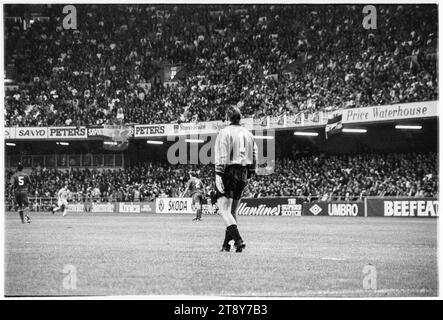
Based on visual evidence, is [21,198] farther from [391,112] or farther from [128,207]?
[128,207]

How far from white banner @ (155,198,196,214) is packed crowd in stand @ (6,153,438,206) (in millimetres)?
899

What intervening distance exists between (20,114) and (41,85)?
8.02 ft

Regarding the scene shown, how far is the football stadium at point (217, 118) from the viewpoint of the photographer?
30969 millimetres

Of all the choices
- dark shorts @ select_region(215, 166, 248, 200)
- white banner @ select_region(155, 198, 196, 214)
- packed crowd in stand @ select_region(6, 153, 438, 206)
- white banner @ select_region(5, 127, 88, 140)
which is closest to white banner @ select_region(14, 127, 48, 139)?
white banner @ select_region(5, 127, 88, 140)

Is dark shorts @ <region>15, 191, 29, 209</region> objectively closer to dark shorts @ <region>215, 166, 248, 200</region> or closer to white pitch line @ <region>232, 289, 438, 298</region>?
dark shorts @ <region>215, 166, 248, 200</region>

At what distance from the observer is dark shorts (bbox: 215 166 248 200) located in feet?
33.5

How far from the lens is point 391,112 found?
3597 cm

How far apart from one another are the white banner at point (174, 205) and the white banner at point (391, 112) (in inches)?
365

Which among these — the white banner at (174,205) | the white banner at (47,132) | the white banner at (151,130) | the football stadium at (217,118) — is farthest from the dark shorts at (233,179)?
the white banner at (47,132)

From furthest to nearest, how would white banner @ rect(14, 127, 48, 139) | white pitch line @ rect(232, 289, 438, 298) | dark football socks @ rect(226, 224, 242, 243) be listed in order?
white banner @ rect(14, 127, 48, 139)
dark football socks @ rect(226, 224, 242, 243)
white pitch line @ rect(232, 289, 438, 298)

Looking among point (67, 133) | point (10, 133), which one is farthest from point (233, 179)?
point (10, 133)

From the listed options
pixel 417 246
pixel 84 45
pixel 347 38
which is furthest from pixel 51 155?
pixel 417 246

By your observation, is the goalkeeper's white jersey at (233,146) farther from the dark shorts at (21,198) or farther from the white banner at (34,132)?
the white banner at (34,132)
